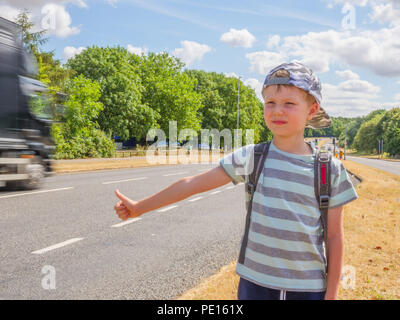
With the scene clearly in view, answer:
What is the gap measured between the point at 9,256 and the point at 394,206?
28.6 feet

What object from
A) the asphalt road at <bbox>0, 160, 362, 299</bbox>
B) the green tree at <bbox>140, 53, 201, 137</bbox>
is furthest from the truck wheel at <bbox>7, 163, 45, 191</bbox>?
the green tree at <bbox>140, 53, 201, 137</bbox>

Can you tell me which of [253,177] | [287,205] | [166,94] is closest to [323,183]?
[287,205]

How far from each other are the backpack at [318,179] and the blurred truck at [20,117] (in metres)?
9.97

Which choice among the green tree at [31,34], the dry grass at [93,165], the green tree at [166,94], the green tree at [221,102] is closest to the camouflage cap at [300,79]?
the dry grass at [93,165]

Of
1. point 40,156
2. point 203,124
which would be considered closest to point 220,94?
point 203,124

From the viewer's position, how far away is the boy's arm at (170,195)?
1.87 m

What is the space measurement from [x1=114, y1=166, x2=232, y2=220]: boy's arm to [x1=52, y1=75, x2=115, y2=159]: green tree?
27315 mm

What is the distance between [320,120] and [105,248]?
428 centimetres

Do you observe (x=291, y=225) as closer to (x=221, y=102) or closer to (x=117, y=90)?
(x=117, y=90)

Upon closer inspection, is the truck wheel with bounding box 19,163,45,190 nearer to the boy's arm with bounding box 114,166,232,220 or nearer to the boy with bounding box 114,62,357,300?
the boy's arm with bounding box 114,166,232,220

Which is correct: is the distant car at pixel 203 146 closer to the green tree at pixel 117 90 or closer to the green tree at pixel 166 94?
the green tree at pixel 166 94

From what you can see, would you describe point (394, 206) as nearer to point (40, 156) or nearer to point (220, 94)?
point (40, 156)
